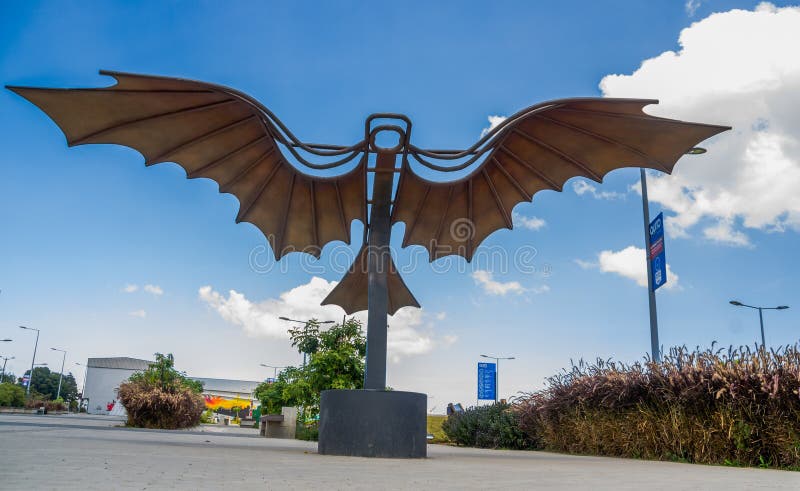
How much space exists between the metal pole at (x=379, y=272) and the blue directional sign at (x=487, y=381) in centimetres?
1808

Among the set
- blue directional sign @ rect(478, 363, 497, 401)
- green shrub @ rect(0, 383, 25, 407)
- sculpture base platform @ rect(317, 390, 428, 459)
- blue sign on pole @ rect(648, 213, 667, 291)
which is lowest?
green shrub @ rect(0, 383, 25, 407)

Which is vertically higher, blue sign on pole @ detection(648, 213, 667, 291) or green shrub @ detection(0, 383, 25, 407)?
blue sign on pole @ detection(648, 213, 667, 291)

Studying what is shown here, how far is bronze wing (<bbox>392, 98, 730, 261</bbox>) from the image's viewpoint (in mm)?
8945

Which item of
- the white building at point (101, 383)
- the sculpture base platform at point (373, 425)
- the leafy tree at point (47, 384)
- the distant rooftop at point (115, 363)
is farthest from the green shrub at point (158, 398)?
the leafy tree at point (47, 384)

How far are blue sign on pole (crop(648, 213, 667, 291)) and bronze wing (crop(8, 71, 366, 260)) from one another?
6.59m

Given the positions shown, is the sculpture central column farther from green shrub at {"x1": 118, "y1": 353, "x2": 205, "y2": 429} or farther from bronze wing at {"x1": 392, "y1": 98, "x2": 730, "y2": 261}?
green shrub at {"x1": 118, "y1": 353, "x2": 205, "y2": 429}

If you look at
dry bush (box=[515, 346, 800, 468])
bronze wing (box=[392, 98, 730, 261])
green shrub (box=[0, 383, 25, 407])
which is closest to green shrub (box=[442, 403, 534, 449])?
dry bush (box=[515, 346, 800, 468])

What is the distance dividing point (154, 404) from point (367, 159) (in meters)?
11.6

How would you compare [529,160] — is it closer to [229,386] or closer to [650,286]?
[650,286]

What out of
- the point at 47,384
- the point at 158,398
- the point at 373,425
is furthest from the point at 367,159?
the point at 47,384

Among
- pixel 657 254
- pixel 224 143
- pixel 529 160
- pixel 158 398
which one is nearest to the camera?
pixel 224 143

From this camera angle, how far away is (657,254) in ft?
43.0

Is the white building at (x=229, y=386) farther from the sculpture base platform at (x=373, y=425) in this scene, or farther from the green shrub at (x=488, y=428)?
the sculpture base platform at (x=373, y=425)

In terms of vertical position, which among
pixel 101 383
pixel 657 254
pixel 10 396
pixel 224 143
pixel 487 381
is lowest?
pixel 10 396
